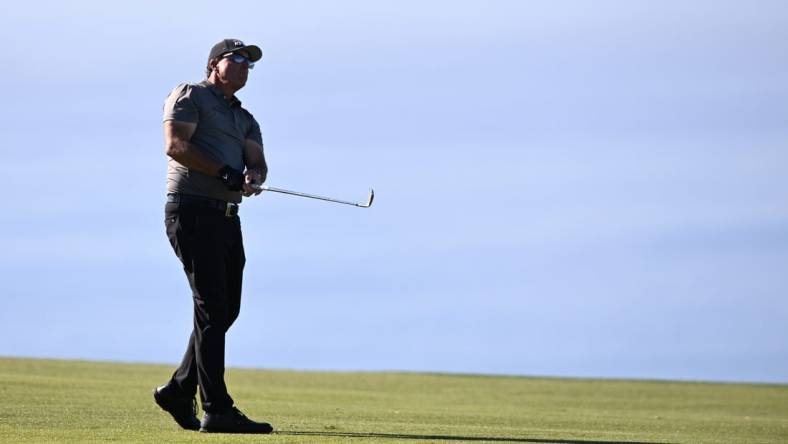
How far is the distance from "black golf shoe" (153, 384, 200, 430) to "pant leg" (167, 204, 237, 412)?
0.97 feet

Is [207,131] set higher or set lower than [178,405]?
higher

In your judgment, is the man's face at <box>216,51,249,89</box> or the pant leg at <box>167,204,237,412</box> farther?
the man's face at <box>216,51,249,89</box>

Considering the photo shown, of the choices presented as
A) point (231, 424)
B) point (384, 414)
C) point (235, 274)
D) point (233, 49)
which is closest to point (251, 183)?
point (235, 274)

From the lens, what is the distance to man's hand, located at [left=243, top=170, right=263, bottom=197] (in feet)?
27.9

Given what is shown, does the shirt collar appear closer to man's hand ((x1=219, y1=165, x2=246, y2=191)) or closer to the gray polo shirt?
the gray polo shirt

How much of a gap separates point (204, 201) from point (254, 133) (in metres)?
0.78

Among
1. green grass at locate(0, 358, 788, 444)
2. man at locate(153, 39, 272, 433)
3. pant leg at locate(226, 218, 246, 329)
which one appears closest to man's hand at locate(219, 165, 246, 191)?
man at locate(153, 39, 272, 433)

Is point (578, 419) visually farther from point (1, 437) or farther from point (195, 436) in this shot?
point (1, 437)

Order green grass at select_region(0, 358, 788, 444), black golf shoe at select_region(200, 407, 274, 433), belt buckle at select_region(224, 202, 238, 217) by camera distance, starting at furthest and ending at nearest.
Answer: belt buckle at select_region(224, 202, 238, 217) → green grass at select_region(0, 358, 788, 444) → black golf shoe at select_region(200, 407, 274, 433)

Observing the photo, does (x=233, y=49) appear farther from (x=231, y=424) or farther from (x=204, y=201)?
(x=231, y=424)

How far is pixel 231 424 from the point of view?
8.44 metres

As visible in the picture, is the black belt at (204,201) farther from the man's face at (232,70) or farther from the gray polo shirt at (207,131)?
the man's face at (232,70)

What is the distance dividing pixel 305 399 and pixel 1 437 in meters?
7.84

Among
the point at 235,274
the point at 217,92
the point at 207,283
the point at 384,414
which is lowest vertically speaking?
the point at 384,414
